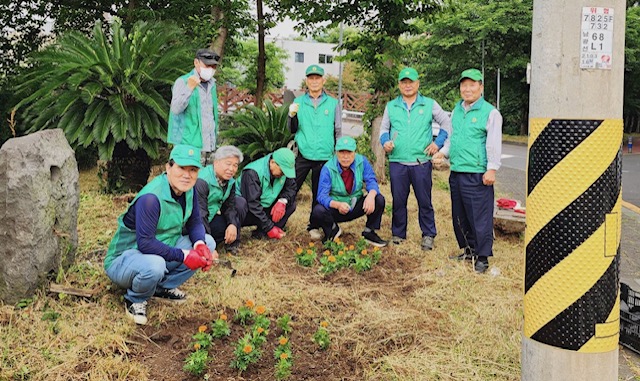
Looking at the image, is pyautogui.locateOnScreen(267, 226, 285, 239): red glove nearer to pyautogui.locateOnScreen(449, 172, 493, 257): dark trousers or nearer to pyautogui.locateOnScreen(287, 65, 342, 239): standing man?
pyautogui.locateOnScreen(287, 65, 342, 239): standing man

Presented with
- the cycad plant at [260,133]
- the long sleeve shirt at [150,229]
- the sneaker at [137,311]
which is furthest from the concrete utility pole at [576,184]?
the cycad plant at [260,133]

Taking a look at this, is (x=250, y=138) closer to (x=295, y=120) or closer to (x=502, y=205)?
(x=295, y=120)

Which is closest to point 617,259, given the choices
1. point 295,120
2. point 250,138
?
point 295,120

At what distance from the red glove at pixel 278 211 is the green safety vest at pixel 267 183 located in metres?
0.10

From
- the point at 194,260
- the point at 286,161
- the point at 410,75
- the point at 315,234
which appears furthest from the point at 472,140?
the point at 194,260

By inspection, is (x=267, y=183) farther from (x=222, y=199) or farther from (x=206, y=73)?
(x=206, y=73)

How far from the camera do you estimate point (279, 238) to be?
6156 millimetres

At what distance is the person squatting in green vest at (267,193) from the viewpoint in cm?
598

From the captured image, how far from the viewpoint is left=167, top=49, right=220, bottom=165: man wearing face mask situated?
5.67 meters

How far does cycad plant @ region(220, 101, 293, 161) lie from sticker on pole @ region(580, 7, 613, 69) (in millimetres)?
6675

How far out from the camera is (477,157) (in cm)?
525

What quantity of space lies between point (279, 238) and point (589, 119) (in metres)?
4.52

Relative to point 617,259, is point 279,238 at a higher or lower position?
lower

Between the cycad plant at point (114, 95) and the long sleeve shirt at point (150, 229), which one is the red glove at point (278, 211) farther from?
the cycad plant at point (114, 95)
